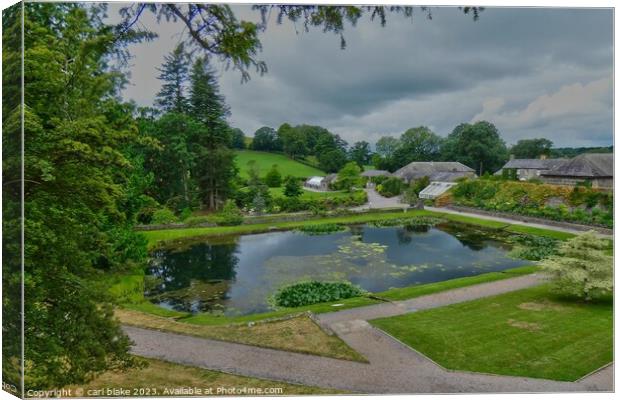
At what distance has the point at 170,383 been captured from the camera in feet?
20.7

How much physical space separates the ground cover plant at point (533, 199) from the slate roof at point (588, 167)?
0.41 metres

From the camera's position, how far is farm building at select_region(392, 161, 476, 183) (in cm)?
938

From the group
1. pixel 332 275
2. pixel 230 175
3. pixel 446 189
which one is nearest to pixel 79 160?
pixel 230 175

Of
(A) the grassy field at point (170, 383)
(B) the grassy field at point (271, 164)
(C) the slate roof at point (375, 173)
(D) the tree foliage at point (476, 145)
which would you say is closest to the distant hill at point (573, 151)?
(D) the tree foliage at point (476, 145)

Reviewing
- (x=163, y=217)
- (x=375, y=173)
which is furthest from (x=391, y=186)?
(x=163, y=217)

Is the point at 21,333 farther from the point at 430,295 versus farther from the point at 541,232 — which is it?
the point at 541,232

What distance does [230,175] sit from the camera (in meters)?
8.49

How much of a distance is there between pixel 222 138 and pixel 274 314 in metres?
3.71

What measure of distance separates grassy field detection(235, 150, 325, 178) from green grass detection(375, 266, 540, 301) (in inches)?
138

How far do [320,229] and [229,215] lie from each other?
3615 millimetres

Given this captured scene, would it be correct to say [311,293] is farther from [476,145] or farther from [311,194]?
[476,145]

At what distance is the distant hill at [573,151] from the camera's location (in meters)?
7.55

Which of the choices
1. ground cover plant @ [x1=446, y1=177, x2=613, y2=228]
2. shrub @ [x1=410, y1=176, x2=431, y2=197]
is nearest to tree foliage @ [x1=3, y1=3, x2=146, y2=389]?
shrub @ [x1=410, y1=176, x2=431, y2=197]

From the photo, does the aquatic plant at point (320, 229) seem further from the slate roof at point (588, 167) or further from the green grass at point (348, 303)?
the slate roof at point (588, 167)
